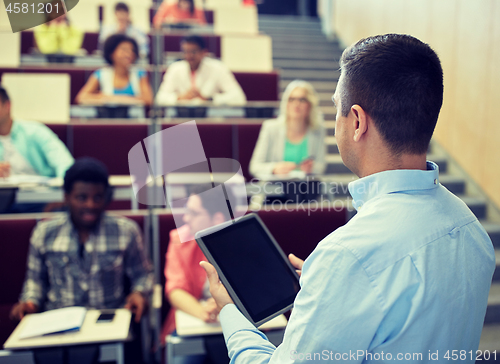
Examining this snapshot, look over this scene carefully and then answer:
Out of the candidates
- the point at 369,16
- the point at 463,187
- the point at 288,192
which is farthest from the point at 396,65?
the point at 369,16

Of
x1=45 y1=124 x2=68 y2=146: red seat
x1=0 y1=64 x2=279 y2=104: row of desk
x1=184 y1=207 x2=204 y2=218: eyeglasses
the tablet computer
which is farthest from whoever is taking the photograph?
x1=0 y1=64 x2=279 y2=104: row of desk

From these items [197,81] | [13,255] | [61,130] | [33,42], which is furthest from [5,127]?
[33,42]

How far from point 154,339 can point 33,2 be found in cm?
99

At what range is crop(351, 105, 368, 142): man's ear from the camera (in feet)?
1.46

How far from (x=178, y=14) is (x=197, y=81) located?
1305mm

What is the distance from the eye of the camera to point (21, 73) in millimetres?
→ 2479

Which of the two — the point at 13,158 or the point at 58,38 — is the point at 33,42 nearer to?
the point at 58,38

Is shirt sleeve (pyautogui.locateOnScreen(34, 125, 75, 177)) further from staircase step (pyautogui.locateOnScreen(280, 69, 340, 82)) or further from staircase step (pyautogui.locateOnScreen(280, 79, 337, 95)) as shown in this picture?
staircase step (pyautogui.locateOnScreen(280, 69, 340, 82))

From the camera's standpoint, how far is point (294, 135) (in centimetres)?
207

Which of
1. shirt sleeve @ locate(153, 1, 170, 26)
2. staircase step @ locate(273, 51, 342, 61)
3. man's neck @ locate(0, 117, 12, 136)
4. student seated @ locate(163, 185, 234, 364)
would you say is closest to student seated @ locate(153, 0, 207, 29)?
shirt sleeve @ locate(153, 1, 170, 26)

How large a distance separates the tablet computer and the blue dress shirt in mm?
151

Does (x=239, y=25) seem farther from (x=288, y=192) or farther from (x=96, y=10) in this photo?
(x=288, y=192)

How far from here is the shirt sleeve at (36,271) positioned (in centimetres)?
123

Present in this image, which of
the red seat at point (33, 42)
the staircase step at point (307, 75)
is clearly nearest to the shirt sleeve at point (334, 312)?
the staircase step at point (307, 75)
